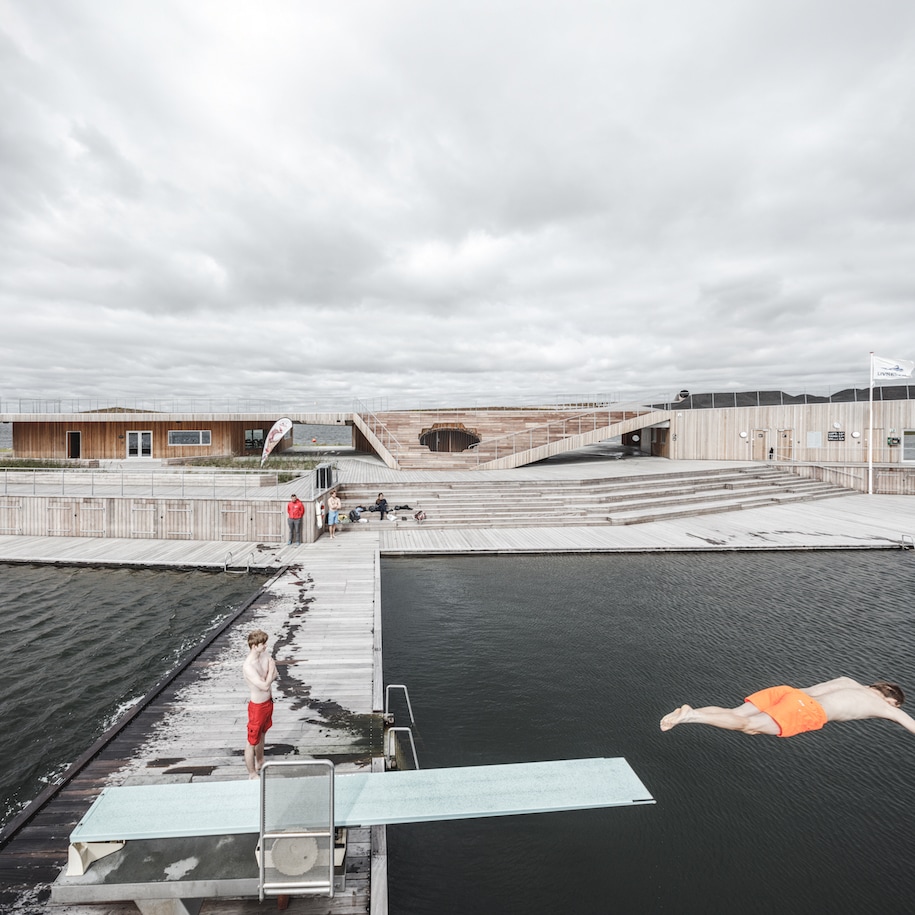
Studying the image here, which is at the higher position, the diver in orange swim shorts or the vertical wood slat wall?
the vertical wood slat wall

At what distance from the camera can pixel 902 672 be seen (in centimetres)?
804

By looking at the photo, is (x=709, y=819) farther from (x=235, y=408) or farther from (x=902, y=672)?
(x=235, y=408)

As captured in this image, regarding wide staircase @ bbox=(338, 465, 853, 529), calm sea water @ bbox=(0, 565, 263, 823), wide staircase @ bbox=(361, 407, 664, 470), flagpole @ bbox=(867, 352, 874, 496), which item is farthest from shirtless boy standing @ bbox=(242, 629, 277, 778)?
flagpole @ bbox=(867, 352, 874, 496)

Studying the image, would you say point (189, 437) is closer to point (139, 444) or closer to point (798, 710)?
point (139, 444)

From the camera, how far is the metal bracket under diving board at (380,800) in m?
3.92

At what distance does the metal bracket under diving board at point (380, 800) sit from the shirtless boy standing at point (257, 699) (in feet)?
1.96

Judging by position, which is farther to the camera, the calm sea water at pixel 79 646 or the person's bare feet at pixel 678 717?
the calm sea water at pixel 79 646

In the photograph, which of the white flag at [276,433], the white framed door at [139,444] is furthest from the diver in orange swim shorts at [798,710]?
the white framed door at [139,444]

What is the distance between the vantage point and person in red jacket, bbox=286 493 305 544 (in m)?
14.5

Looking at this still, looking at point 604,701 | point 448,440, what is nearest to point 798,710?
point 604,701

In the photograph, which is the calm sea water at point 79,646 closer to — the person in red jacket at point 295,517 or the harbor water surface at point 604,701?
the harbor water surface at point 604,701

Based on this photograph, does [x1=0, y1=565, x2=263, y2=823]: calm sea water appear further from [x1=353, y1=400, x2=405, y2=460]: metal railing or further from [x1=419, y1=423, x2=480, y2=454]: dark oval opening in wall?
[x1=419, y1=423, x2=480, y2=454]: dark oval opening in wall

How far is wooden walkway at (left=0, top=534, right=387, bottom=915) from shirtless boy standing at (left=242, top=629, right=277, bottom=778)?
0.43m

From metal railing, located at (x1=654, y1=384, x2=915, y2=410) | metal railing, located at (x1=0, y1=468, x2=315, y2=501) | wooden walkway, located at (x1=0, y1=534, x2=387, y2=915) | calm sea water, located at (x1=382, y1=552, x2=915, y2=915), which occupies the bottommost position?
calm sea water, located at (x1=382, y1=552, x2=915, y2=915)
